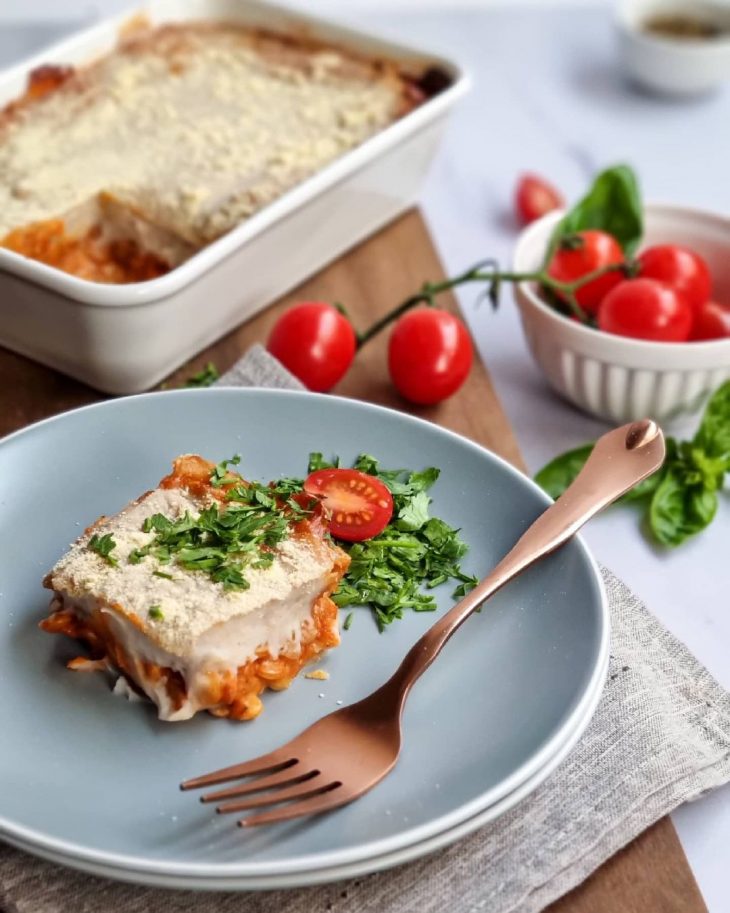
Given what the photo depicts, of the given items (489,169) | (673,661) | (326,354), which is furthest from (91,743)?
(489,169)

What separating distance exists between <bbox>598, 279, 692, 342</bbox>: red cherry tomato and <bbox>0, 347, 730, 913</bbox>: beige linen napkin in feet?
2.72

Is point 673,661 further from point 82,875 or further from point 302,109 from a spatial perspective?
point 302,109

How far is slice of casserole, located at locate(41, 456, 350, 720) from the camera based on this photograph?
178cm

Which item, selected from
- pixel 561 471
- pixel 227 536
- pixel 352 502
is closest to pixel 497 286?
pixel 561 471

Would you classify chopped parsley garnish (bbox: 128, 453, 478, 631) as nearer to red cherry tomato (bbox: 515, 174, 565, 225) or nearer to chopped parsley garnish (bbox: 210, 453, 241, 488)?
chopped parsley garnish (bbox: 210, 453, 241, 488)

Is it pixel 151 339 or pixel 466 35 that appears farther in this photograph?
pixel 466 35

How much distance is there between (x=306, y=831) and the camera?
5.35 feet

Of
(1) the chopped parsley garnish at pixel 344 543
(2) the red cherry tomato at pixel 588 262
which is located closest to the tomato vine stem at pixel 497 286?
(2) the red cherry tomato at pixel 588 262

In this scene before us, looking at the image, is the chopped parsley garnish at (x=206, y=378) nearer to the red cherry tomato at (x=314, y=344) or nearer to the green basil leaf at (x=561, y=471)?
the red cherry tomato at (x=314, y=344)

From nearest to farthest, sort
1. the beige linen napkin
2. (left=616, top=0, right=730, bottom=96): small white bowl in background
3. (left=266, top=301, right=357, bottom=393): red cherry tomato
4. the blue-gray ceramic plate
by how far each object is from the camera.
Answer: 1. the blue-gray ceramic plate
2. the beige linen napkin
3. (left=266, top=301, right=357, bottom=393): red cherry tomato
4. (left=616, top=0, right=730, bottom=96): small white bowl in background

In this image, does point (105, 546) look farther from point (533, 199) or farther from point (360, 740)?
point (533, 199)

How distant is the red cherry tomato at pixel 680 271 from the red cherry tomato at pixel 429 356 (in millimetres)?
504

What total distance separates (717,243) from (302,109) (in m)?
1.18

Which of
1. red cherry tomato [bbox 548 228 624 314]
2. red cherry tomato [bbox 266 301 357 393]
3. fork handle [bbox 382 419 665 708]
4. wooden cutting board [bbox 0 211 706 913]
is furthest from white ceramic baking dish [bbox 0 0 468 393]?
fork handle [bbox 382 419 665 708]
